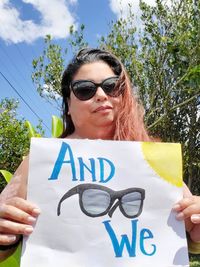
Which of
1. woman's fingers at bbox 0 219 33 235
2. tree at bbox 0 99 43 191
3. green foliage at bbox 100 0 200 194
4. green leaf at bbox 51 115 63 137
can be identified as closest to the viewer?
woman's fingers at bbox 0 219 33 235

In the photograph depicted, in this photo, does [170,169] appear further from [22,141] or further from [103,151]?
[22,141]

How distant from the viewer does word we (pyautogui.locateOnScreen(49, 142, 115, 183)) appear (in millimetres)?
1190

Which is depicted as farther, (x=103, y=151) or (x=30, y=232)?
(x=103, y=151)

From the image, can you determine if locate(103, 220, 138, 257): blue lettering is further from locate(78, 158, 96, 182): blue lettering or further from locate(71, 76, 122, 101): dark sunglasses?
locate(71, 76, 122, 101): dark sunglasses

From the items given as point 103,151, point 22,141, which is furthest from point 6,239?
point 22,141

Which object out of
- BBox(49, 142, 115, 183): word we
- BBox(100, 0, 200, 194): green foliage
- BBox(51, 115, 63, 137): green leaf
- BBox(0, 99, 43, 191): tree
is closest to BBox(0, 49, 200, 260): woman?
BBox(49, 142, 115, 183): word we

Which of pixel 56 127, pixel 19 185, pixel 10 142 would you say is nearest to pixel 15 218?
pixel 19 185

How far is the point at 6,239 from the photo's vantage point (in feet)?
3.52

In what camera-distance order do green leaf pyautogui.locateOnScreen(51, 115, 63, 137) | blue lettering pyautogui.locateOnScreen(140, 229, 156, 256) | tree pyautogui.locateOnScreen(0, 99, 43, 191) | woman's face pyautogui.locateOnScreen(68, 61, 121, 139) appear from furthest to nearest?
tree pyautogui.locateOnScreen(0, 99, 43, 191)
green leaf pyautogui.locateOnScreen(51, 115, 63, 137)
woman's face pyautogui.locateOnScreen(68, 61, 121, 139)
blue lettering pyautogui.locateOnScreen(140, 229, 156, 256)

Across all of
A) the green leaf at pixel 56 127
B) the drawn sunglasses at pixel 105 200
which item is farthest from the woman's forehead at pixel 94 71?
the green leaf at pixel 56 127

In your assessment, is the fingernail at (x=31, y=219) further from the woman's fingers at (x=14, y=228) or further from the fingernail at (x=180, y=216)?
the fingernail at (x=180, y=216)

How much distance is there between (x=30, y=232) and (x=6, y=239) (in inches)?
2.5

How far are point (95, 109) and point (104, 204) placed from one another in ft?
0.99

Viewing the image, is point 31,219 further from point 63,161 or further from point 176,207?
point 176,207
